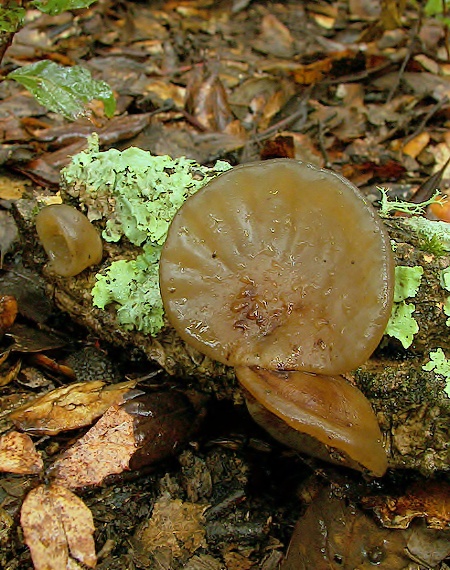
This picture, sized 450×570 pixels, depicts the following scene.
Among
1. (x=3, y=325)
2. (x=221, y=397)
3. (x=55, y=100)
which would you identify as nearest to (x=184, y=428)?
(x=221, y=397)

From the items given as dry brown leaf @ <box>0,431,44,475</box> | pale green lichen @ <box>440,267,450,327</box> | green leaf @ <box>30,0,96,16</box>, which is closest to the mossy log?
pale green lichen @ <box>440,267,450,327</box>

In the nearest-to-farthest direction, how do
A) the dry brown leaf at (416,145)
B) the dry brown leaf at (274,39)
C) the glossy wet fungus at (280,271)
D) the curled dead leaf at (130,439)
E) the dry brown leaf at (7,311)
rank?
the glossy wet fungus at (280,271)
the curled dead leaf at (130,439)
the dry brown leaf at (7,311)
the dry brown leaf at (416,145)
the dry brown leaf at (274,39)

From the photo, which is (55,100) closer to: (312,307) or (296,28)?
(312,307)

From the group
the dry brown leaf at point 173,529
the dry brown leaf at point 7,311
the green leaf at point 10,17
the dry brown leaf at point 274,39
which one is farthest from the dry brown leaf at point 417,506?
the dry brown leaf at point 274,39

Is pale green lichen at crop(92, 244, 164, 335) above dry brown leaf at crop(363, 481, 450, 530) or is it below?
above

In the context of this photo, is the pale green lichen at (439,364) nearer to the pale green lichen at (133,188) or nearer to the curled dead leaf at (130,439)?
the curled dead leaf at (130,439)

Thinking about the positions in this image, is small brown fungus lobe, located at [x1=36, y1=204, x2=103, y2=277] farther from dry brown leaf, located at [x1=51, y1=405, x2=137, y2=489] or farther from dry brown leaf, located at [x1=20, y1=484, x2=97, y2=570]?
dry brown leaf, located at [x1=20, y1=484, x2=97, y2=570]
